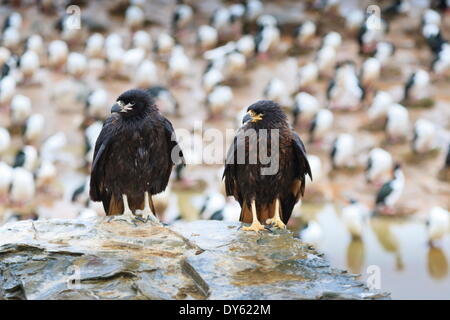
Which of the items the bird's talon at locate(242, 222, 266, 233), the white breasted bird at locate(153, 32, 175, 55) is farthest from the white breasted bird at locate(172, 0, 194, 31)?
the bird's talon at locate(242, 222, 266, 233)

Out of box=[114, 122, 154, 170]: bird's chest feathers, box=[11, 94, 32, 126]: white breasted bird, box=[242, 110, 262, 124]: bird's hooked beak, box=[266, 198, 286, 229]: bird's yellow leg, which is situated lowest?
box=[266, 198, 286, 229]: bird's yellow leg

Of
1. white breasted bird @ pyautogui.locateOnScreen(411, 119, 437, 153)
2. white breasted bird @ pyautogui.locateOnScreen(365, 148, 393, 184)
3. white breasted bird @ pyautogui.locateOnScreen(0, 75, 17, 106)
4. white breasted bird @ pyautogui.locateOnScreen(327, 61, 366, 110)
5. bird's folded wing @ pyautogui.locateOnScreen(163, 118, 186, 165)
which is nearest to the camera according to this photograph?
bird's folded wing @ pyautogui.locateOnScreen(163, 118, 186, 165)

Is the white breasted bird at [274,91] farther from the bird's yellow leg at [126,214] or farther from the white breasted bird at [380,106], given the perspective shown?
the bird's yellow leg at [126,214]

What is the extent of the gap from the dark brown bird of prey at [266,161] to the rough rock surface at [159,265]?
0.36 m

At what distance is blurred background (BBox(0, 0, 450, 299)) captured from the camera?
16188 millimetres

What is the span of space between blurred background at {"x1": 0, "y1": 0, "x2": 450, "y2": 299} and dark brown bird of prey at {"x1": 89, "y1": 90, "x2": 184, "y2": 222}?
599 cm

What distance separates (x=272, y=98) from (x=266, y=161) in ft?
44.2

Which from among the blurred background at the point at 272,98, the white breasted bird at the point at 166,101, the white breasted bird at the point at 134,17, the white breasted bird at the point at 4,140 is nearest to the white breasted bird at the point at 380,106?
the blurred background at the point at 272,98

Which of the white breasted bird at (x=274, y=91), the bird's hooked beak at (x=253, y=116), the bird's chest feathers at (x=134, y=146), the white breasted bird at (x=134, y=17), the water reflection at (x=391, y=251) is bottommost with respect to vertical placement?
the water reflection at (x=391, y=251)

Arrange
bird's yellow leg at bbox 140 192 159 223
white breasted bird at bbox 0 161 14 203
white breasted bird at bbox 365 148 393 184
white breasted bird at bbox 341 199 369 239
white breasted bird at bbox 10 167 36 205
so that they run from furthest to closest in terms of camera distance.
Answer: white breasted bird at bbox 365 148 393 184
white breasted bird at bbox 0 161 14 203
white breasted bird at bbox 10 167 36 205
white breasted bird at bbox 341 199 369 239
bird's yellow leg at bbox 140 192 159 223

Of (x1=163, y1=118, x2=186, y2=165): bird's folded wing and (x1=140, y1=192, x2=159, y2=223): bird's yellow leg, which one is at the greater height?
(x1=163, y1=118, x2=186, y2=165): bird's folded wing

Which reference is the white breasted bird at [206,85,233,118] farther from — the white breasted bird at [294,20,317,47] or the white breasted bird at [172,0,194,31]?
the white breasted bird at [172,0,194,31]

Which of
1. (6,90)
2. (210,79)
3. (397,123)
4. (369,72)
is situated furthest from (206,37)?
(397,123)

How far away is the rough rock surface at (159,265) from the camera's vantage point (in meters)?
6.42
